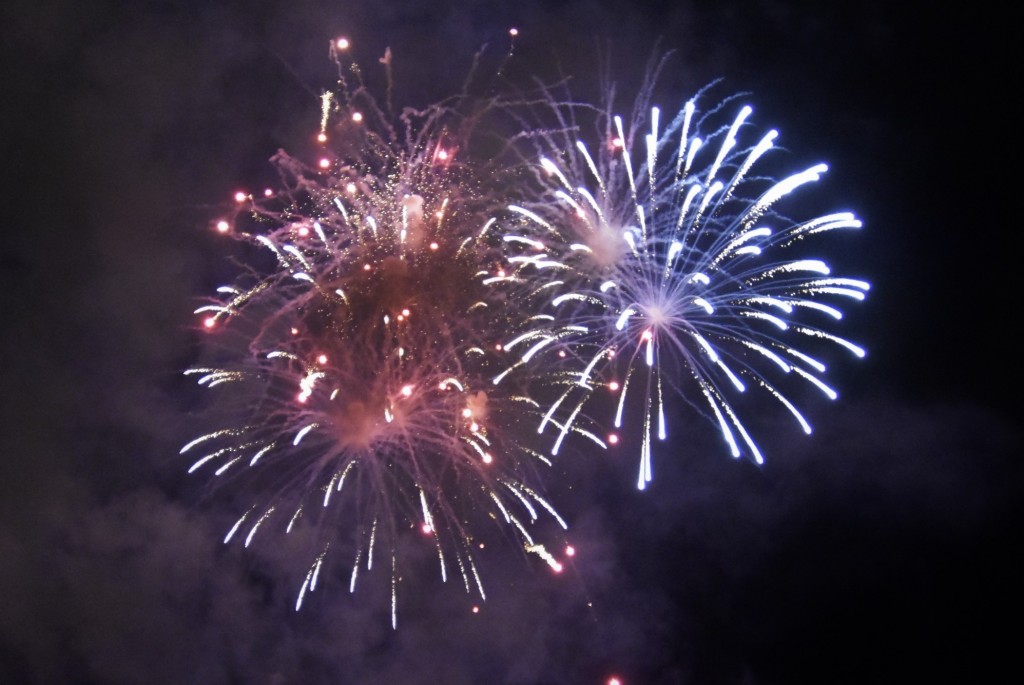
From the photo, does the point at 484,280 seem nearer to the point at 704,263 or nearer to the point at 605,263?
the point at 605,263

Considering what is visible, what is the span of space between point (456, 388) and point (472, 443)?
87 cm

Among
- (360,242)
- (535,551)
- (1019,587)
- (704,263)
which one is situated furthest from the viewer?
(1019,587)

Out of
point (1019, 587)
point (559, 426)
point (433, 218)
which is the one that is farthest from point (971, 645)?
point (433, 218)

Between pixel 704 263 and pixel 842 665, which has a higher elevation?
pixel 704 263

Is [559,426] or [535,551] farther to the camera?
[535,551]

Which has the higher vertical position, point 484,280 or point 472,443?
point 484,280

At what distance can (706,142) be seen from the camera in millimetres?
10758

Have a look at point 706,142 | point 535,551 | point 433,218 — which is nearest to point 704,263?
point 706,142

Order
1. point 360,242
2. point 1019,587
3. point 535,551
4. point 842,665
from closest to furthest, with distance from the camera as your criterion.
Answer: point 360,242 < point 535,551 < point 1019,587 < point 842,665

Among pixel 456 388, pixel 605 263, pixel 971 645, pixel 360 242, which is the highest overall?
pixel 360 242

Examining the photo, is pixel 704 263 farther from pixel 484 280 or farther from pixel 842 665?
pixel 842 665

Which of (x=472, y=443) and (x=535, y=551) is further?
(x=535, y=551)

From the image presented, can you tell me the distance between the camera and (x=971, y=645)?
70.6 feet

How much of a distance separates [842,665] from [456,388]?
1704 cm
